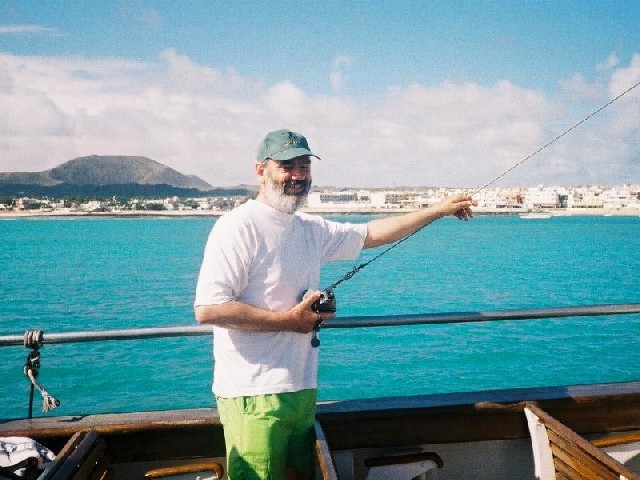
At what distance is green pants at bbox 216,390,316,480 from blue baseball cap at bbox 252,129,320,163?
866 millimetres

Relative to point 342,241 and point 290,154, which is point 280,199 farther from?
point 342,241

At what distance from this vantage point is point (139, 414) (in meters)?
2.46

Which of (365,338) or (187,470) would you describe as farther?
(365,338)

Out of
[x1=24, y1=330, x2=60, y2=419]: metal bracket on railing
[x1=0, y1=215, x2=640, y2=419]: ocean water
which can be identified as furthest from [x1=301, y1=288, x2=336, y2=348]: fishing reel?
[x1=0, y1=215, x2=640, y2=419]: ocean water

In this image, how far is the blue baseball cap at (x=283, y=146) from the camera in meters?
2.10

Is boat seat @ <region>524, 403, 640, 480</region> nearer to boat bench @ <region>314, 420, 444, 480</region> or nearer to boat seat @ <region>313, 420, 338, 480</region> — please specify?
boat bench @ <region>314, 420, 444, 480</region>

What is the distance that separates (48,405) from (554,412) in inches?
93.4

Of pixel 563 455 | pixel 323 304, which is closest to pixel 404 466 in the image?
pixel 563 455

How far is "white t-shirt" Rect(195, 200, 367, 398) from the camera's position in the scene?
6.57 ft

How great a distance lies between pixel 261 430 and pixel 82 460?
0.65m

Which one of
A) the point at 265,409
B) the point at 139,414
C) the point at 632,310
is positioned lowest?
the point at 139,414

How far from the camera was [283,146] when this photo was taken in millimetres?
2121

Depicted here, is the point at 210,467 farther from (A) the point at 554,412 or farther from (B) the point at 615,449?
(B) the point at 615,449

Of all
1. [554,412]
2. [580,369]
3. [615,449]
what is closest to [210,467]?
[554,412]
